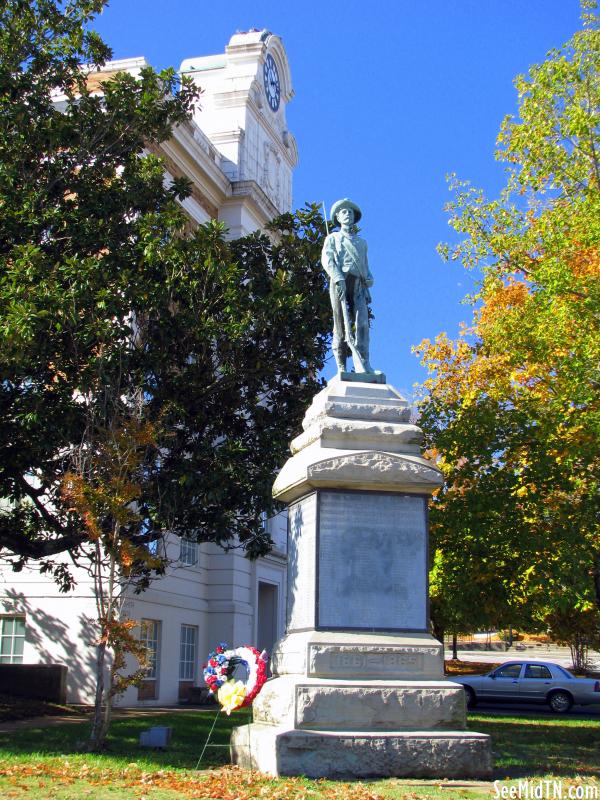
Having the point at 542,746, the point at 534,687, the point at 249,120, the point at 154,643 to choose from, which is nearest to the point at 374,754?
the point at 542,746

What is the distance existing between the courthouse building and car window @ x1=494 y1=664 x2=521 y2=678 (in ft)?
24.3

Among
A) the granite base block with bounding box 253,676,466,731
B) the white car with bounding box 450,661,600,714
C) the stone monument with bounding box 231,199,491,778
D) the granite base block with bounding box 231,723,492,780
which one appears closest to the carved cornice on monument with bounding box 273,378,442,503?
the stone monument with bounding box 231,199,491,778

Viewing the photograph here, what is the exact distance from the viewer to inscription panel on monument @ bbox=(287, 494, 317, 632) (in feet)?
32.5

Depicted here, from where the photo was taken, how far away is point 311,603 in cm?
981

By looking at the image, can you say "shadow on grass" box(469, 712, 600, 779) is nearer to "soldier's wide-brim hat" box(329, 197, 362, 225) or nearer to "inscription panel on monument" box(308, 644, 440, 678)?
"inscription panel on monument" box(308, 644, 440, 678)

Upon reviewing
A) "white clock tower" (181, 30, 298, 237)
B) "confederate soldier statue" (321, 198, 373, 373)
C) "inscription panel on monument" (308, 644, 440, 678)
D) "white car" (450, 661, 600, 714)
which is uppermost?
"white clock tower" (181, 30, 298, 237)

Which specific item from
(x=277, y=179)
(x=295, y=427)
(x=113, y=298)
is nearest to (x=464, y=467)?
(x=295, y=427)

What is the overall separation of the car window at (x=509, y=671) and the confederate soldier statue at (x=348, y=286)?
1827 centimetres

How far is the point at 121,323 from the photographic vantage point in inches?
576

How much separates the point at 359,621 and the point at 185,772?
2358 mm

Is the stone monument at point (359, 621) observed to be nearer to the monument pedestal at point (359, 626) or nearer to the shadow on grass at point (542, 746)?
the monument pedestal at point (359, 626)

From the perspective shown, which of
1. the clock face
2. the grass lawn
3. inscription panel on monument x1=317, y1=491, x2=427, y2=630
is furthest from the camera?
the clock face

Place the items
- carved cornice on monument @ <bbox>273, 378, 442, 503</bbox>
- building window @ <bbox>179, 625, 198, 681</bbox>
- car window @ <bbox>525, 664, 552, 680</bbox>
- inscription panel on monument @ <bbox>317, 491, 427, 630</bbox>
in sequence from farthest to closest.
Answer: car window @ <bbox>525, 664, 552, 680</bbox>
building window @ <bbox>179, 625, 198, 681</bbox>
carved cornice on monument @ <bbox>273, 378, 442, 503</bbox>
inscription panel on monument @ <bbox>317, 491, 427, 630</bbox>

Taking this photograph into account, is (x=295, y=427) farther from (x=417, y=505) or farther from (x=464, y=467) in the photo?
(x=417, y=505)
